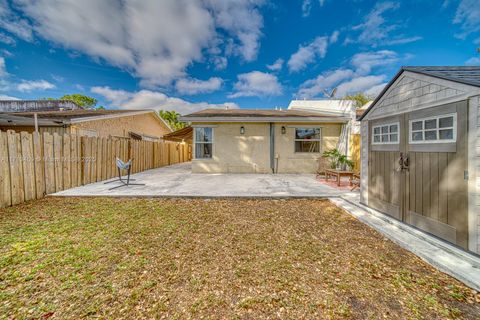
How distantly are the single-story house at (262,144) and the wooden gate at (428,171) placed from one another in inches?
263

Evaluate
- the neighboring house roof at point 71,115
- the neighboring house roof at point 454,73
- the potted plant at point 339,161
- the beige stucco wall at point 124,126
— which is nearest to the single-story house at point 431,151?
the neighboring house roof at point 454,73

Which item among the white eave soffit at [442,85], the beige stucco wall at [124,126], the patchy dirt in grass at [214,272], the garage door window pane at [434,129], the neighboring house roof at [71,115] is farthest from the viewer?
the beige stucco wall at [124,126]

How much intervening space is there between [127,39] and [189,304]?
1376cm

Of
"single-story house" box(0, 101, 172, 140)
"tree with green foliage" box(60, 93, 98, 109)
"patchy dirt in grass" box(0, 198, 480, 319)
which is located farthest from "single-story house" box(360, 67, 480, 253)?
"tree with green foliage" box(60, 93, 98, 109)

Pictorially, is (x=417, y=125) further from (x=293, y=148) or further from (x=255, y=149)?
(x=255, y=149)

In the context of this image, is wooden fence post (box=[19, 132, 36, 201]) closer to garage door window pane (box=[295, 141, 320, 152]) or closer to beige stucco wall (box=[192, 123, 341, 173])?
beige stucco wall (box=[192, 123, 341, 173])

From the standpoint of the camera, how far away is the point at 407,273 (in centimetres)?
235

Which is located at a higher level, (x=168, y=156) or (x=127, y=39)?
(x=127, y=39)

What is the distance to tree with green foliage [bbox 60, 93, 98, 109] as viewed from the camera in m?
38.5

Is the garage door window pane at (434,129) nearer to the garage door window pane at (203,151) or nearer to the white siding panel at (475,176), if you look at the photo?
the white siding panel at (475,176)

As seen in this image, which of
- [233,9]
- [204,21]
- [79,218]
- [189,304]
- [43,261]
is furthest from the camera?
[204,21]

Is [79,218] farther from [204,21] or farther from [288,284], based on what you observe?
[204,21]

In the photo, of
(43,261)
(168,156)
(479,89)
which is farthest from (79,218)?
(168,156)

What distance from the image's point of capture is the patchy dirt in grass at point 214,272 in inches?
70.6
